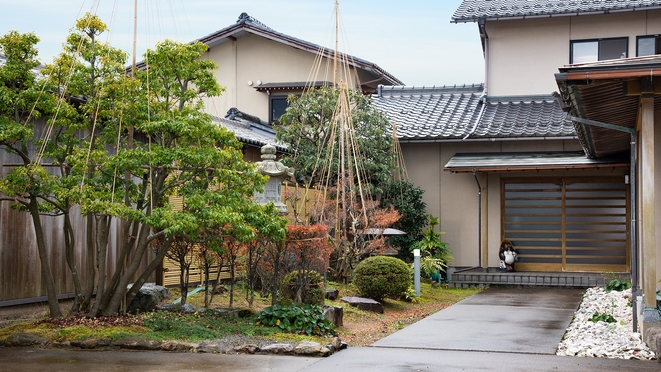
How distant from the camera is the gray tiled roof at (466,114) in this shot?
67.1ft

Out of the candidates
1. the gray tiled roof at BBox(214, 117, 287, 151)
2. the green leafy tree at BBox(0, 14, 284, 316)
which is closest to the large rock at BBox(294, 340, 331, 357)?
the green leafy tree at BBox(0, 14, 284, 316)

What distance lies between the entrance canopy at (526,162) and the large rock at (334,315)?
28.4 ft

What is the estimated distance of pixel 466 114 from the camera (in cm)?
2238

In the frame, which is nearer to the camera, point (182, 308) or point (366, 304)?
point (182, 308)

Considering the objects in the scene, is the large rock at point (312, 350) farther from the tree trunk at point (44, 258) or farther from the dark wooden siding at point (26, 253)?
the dark wooden siding at point (26, 253)

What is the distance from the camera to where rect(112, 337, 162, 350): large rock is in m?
9.09

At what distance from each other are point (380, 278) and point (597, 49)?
472 inches

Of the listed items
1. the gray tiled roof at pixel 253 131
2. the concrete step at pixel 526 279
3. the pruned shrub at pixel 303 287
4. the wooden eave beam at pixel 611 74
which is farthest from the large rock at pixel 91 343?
the concrete step at pixel 526 279

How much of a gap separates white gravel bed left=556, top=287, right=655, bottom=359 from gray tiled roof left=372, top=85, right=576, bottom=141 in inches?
305

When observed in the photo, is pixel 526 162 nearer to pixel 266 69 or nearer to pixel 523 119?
pixel 523 119

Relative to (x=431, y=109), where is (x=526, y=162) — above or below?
below

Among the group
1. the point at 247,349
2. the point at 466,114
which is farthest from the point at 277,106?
the point at 247,349

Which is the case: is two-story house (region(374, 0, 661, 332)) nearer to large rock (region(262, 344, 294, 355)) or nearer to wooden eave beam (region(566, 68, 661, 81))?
wooden eave beam (region(566, 68, 661, 81))

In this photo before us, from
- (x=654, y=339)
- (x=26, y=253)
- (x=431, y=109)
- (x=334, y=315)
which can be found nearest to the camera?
(x=654, y=339)
